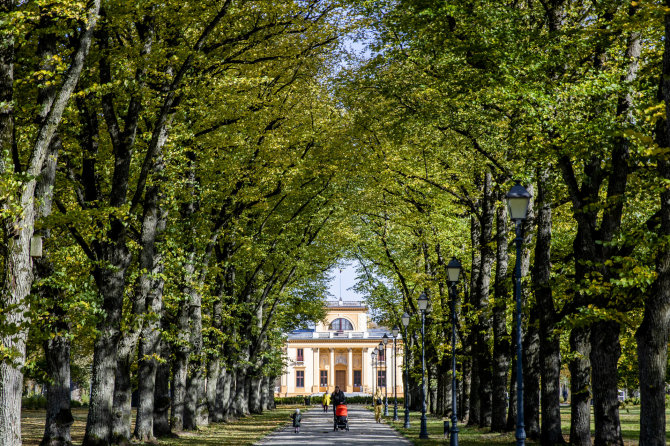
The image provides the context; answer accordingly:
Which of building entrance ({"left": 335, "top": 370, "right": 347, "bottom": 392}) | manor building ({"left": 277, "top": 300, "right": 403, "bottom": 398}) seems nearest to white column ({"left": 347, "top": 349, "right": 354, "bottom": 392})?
manor building ({"left": 277, "top": 300, "right": 403, "bottom": 398})

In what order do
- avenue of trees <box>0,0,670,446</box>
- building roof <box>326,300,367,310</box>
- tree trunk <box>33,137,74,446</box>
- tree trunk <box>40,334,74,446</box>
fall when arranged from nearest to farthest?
avenue of trees <box>0,0,670,446</box> → tree trunk <box>33,137,74,446</box> → tree trunk <box>40,334,74,446</box> → building roof <box>326,300,367,310</box>

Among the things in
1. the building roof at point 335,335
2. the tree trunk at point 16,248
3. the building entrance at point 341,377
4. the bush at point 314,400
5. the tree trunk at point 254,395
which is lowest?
the bush at point 314,400

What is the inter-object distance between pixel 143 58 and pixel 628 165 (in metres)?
9.26

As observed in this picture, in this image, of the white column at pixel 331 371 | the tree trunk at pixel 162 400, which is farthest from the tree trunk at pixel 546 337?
the white column at pixel 331 371

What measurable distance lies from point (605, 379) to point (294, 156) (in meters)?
13.1

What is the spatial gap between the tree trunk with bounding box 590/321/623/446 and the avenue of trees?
4cm

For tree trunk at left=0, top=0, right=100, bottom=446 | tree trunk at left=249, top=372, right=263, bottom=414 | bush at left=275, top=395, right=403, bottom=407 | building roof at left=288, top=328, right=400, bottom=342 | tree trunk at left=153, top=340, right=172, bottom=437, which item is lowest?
bush at left=275, top=395, right=403, bottom=407

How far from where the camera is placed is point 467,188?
85.3 ft

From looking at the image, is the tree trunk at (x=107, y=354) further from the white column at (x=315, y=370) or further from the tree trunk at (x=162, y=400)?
the white column at (x=315, y=370)

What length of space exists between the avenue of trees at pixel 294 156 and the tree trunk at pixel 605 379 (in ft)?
0.12

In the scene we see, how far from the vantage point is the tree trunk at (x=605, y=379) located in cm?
1402

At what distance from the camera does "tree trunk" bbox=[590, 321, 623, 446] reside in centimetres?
1402

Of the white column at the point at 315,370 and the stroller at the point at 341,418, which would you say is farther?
the white column at the point at 315,370

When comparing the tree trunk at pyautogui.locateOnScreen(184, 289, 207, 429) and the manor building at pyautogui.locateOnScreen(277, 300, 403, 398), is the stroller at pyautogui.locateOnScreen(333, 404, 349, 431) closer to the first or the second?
the tree trunk at pyautogui.locateOnScreen(184, 289, 207, 429)
